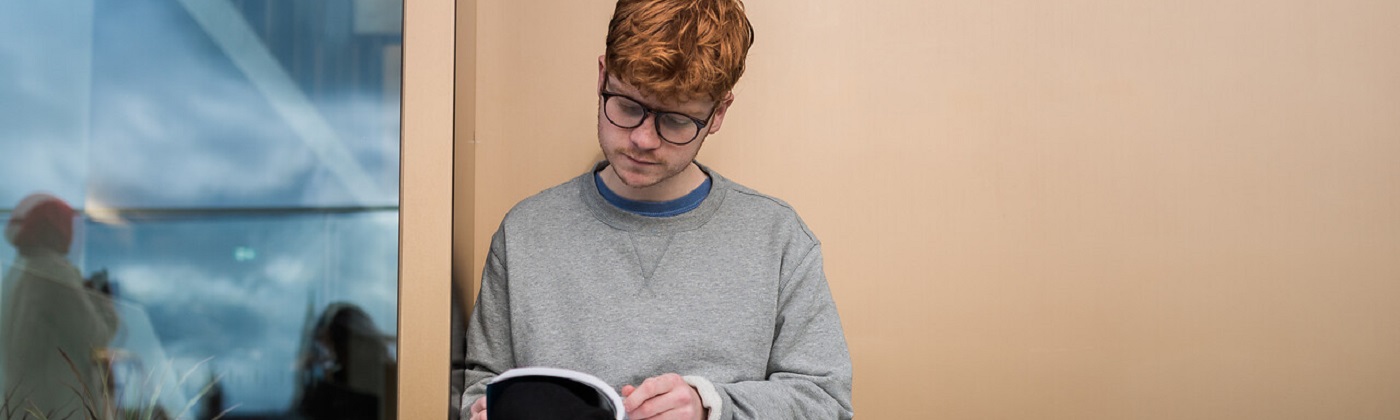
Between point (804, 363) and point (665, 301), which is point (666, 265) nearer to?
point (665, 301)

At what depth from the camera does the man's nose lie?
155cm

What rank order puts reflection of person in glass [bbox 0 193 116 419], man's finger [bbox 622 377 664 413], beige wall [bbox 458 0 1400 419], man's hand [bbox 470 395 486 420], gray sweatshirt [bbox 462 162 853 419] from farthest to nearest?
beige wall [bbox 458 0 1400 419], gray sweatshirt [bbox 462 162 853 419], man's hand [bbox 470 395 486 420], man's finger [bbox 622 377 664 413], reflection of person in glass [bbox 0 193 116 419]

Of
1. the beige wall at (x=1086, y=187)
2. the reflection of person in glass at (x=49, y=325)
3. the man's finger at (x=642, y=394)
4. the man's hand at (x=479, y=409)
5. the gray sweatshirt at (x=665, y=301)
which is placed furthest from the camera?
the beige wall at (x=1086, y=187)

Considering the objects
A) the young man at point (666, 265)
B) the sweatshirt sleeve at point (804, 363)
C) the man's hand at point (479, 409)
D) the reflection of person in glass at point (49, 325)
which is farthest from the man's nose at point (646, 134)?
the reflection of person in glass at point (49, 325)

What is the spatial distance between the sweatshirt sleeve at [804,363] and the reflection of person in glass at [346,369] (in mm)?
558

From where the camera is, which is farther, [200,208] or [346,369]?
[346,369]

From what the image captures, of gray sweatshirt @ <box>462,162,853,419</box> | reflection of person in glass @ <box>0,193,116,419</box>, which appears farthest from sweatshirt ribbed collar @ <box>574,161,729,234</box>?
reflection of person in glass @ <box>0,193,116,419</box>

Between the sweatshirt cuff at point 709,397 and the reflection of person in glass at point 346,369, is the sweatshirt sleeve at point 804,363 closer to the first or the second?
the sweatshirt cuff at point 709,397

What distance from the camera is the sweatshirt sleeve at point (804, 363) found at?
1545 mm

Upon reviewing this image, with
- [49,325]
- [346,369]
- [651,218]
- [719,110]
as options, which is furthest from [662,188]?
[49,325]

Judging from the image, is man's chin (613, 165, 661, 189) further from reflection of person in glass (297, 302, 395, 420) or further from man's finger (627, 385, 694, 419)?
reflection of person in glass (297, 302, 395, 420)

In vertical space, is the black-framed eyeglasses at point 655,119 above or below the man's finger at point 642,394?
above

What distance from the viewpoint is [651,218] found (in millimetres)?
1720

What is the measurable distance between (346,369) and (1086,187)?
4.76 feet
